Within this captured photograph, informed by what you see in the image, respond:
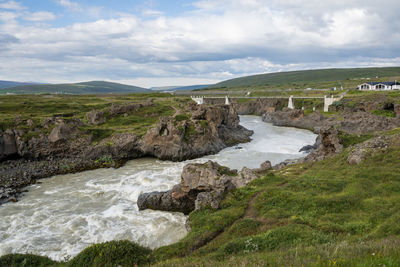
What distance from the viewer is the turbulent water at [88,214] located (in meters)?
18.5

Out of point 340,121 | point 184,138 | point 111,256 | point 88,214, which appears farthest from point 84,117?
point 340,121

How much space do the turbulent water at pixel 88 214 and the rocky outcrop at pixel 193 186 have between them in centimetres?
88

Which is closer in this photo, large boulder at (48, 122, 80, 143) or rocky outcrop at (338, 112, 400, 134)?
large boulder at (48, 122, 80, 143)

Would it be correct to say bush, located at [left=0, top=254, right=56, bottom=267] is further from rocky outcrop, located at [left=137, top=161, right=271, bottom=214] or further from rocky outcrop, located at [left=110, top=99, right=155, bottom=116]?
rocky outcrop, located at [left=110, top=99, right=155, bottom=116]

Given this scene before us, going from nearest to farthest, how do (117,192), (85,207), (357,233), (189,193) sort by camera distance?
(357,233) < (189,193) < (85,207) < (117,192)

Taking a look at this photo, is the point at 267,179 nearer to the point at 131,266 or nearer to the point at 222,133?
the point at 131,266

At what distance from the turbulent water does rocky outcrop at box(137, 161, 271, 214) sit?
0.88 meters

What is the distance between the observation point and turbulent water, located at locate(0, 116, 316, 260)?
1855 centimetres

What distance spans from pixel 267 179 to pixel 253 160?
74.6ft

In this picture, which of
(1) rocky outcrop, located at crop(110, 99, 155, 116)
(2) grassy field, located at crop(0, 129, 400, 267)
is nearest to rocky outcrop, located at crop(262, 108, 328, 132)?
(1) rocky outcrop, located at crop(110, 99, 155, 116)

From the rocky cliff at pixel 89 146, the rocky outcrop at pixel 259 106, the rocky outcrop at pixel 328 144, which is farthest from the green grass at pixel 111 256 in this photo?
the rocky outcrop at pixel 259 106

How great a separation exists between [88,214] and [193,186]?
10.9 m

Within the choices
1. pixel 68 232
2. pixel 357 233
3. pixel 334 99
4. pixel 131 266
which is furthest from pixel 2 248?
pixel 334 99

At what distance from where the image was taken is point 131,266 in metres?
10.5
